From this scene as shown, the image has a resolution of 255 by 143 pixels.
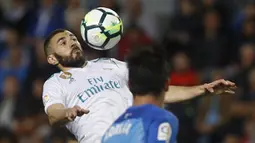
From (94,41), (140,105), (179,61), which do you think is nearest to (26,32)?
(179,61)

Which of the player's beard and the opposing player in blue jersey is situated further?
the player's beard

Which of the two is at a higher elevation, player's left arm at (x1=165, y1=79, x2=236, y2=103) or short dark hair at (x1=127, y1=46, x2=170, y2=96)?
short dark hair at (x1=127, y1=46, x2=170, y2=96)

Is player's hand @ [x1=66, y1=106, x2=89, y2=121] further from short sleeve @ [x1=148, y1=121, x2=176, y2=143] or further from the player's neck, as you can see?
short sleeve @ [x1=148, y1=121, x2=176, y2=143]

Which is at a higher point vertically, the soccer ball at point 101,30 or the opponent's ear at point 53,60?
the soccer ball at point 101,30

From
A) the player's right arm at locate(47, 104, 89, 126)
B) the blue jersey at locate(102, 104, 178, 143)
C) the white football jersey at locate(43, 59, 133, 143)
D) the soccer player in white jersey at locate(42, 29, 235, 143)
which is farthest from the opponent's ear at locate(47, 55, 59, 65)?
the blue jersey at locate(102, 104, 178, 143)

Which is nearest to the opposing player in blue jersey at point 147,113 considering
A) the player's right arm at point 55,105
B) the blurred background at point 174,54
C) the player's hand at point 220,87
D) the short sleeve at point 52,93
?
the player's right arm at point 55,105

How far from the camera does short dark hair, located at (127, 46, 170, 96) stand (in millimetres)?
6176

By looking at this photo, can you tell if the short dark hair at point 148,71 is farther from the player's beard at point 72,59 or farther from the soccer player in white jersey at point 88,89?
the player's beard at point 72,59

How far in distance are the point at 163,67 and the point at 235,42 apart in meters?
7.59

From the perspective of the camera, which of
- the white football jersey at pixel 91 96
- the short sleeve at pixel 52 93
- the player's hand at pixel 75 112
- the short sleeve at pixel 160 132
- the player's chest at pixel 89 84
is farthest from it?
the player's chest at pixel 89 84

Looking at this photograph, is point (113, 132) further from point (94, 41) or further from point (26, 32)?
point (26, 32)

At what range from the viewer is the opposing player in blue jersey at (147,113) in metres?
6.16

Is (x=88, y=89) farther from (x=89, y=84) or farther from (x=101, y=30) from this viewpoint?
(x=101, y=30)

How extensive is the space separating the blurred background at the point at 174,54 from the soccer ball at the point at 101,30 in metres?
3.44
